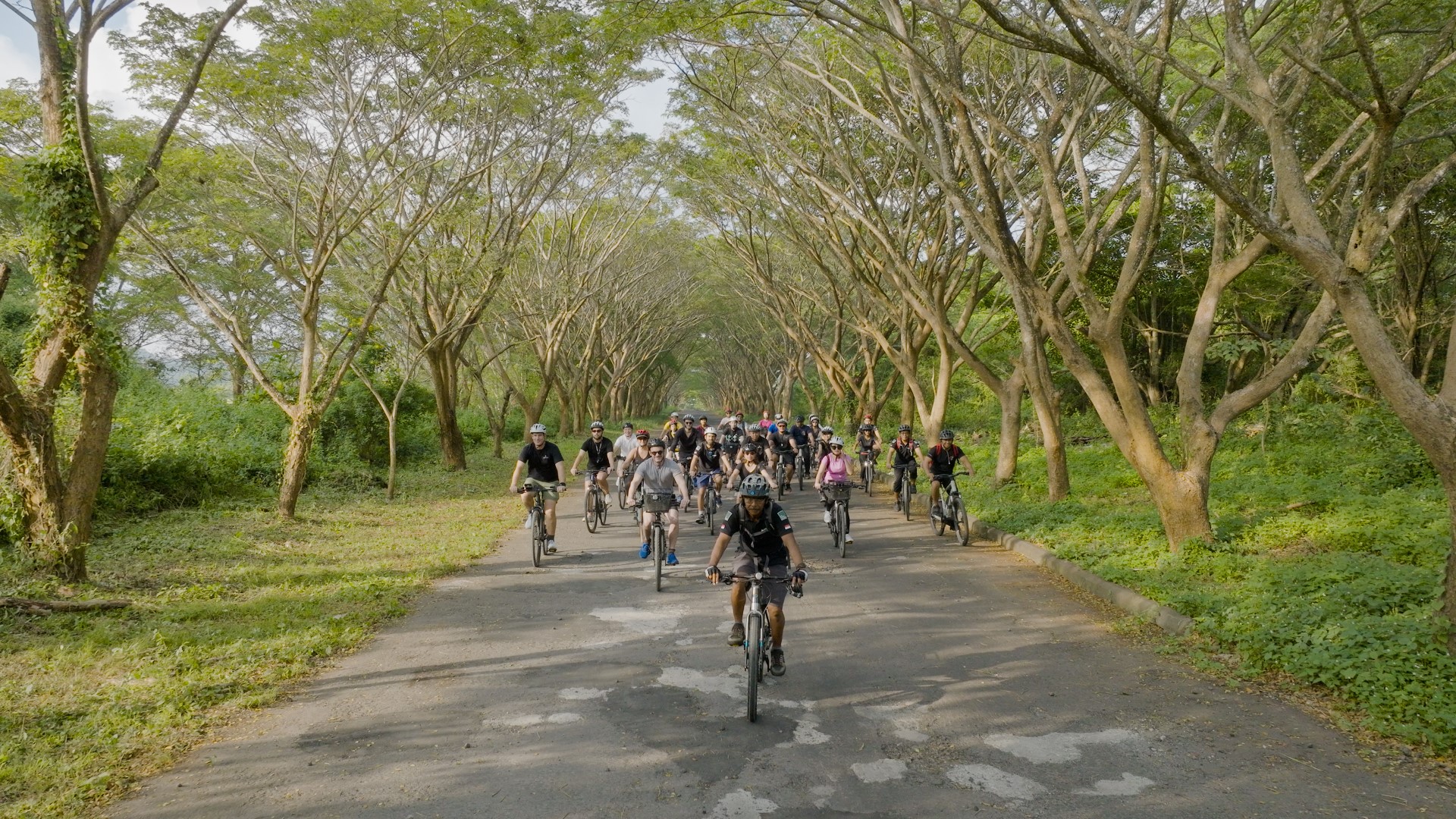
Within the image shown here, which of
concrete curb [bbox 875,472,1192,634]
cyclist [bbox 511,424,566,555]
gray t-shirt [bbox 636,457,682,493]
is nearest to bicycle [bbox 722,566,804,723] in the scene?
concrete curb [bbox 875,472,1192,634]

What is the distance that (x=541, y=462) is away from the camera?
35.8 ft

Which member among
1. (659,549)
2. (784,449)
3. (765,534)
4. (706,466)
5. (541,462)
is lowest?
(659,549)

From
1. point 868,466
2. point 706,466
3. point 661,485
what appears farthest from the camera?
point 868,466

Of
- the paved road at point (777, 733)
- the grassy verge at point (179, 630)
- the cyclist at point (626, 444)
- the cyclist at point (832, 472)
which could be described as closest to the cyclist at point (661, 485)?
the paved road at point (777, 733)

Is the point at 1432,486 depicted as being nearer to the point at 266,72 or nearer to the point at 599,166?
the point at 266,72

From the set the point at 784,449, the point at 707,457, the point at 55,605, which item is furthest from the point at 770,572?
the point at 784,449

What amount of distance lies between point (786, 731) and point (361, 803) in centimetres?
226

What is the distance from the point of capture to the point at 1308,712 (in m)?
5.36

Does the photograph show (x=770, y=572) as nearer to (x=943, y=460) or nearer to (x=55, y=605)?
(x=55, y=605)

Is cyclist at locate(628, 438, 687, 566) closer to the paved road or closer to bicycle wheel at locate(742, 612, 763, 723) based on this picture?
the paved road

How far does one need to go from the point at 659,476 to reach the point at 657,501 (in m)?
0.41

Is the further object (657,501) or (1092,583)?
(657,501)

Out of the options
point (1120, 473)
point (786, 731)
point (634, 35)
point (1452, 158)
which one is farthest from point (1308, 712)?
point (634, 35)

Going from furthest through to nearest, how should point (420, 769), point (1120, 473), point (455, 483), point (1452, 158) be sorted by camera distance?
point (455, 483) → point (1120, 473) → point (1452, 158) → point (420, 769)
